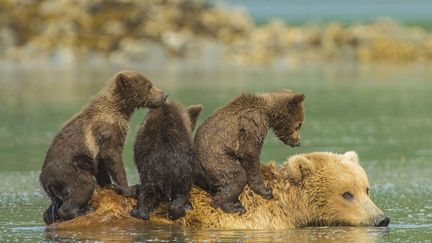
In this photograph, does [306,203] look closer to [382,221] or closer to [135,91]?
[382,221]

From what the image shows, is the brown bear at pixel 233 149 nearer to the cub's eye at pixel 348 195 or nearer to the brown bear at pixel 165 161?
the brown bear at pixel 165 161

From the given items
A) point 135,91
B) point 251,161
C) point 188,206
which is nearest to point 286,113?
point 251,161

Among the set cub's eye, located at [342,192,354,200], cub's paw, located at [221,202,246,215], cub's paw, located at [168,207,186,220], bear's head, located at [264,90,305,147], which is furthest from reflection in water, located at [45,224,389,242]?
bear's head, located at [264,90,305,147]

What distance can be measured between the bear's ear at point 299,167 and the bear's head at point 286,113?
50 cm

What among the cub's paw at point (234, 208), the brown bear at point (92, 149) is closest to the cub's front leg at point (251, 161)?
the cub's paw at point (234, 208)

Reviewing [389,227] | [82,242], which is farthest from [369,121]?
[82,242]

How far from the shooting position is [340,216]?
1227 cm

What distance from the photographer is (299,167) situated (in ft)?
40.1

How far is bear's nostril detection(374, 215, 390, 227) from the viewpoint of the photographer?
479 inches

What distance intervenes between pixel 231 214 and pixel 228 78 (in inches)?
1528

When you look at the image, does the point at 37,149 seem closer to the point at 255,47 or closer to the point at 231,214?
the point at 231,214

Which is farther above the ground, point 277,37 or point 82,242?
point 277,37

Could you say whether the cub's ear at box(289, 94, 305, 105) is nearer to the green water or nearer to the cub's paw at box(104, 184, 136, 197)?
the green water

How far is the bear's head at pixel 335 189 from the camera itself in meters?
12.2
